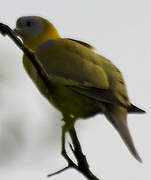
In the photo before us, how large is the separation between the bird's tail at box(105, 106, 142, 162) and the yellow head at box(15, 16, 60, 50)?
5.44 feet

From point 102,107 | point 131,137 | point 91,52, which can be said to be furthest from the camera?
point 91,52

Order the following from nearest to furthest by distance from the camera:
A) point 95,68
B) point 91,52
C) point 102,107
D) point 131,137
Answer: point 131,137 < point 102,107 < point 95,68 < point 91,52

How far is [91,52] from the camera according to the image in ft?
14.8

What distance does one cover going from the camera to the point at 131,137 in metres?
3.53

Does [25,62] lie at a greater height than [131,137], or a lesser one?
greater

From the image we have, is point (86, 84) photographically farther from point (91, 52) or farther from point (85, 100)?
point (91, 52)

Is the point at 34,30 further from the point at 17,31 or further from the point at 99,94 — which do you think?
the point at 99,94

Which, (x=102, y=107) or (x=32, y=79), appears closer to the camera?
(x=102, y=107)

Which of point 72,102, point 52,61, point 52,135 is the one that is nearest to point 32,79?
point 52,61

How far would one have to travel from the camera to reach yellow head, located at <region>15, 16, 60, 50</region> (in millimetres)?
5262

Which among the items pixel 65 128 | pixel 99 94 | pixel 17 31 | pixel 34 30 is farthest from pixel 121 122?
pixel 17 31

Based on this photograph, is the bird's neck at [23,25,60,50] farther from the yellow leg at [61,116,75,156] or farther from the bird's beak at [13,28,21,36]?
the yellow leg at [61,116,75,156]

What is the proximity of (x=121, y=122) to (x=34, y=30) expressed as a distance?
205 centimetres

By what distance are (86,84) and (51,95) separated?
32cm
